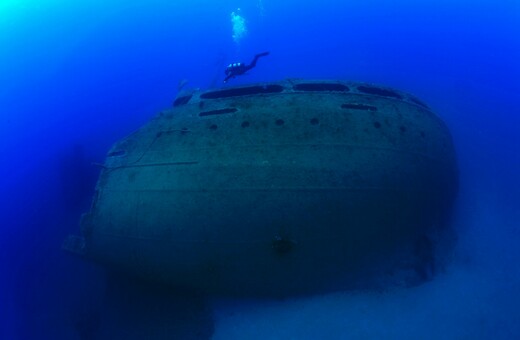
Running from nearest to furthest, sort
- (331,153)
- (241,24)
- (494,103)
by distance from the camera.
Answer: (331,153) < (494,103) < (241,24)

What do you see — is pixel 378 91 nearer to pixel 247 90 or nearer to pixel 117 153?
pixel 247 90

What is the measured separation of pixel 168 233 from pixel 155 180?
1.02 meters

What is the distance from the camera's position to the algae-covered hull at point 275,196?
6004mm

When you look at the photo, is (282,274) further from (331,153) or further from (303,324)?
(331,153)

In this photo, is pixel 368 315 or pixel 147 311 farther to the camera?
pixel 147 311

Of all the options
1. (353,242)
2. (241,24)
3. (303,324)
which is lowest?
(303,324)

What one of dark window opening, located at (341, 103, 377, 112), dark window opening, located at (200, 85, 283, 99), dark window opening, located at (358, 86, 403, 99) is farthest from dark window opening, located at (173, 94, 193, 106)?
dark window opening, located at (358, 86, 403, 99)

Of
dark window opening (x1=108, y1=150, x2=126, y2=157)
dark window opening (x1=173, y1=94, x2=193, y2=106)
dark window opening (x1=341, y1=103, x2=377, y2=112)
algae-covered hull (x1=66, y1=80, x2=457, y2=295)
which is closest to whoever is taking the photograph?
algae-covered hull (x1=66, y1=80, x2=457, y2=295)

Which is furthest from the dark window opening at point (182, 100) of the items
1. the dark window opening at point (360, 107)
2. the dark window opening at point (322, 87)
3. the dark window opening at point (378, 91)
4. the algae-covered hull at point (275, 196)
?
the dark window opening at point (378, 91)

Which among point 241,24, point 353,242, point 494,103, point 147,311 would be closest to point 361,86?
point 353,242

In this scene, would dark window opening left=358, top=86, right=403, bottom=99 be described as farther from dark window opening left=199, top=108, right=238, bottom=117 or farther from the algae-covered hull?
dark window opening left=199, top=108, right=238, bottom=117

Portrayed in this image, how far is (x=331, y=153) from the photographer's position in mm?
6180

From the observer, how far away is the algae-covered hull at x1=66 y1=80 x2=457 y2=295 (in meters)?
6.00

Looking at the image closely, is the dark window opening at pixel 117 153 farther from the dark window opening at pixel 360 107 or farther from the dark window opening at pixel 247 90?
the dark window opening at pixel 360 107
